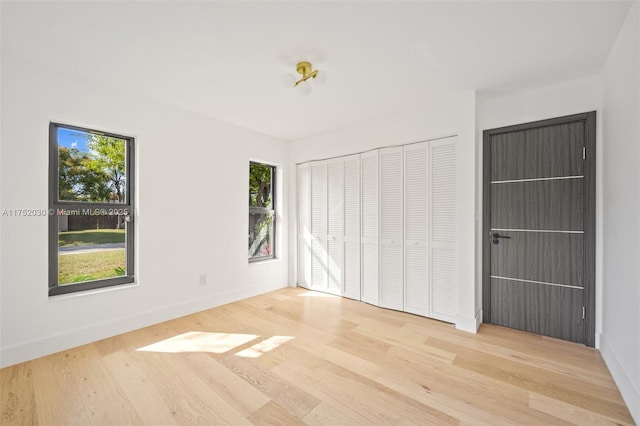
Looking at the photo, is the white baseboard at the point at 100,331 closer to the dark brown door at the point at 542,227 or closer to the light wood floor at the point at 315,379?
the light wood floor at the point at 315,379

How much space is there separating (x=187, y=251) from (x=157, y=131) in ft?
4.66

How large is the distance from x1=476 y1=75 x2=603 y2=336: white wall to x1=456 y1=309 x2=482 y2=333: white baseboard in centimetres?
31

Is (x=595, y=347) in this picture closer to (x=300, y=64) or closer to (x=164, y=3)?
(x=300, y=64)

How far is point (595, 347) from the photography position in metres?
2.54

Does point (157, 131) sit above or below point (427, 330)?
above

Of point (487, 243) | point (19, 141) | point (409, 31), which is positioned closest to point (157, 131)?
point (19, 141)

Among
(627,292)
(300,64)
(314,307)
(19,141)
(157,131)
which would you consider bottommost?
(314,307)

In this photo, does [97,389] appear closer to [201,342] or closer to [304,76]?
[201,342]

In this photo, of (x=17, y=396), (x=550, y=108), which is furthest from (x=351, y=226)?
(x=17, y=396)

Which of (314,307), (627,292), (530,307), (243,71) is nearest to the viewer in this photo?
(627,292)

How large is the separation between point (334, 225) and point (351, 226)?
30 centimetres

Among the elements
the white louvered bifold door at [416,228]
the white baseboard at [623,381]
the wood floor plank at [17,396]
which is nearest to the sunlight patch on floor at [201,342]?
the wood floor plank at [17,396]

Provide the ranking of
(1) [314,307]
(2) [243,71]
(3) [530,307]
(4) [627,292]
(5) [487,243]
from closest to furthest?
(4) [627,292] < (2) [243,71] < (3) [530,307] < (5) [487,243] < (1) [314,307]

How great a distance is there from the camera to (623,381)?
1882 mm
